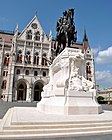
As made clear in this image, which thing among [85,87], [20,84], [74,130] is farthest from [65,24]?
[20,84]

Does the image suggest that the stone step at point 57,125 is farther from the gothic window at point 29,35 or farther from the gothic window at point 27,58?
the gothic window at point 29,35

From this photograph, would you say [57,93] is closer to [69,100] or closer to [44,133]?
[69,100]

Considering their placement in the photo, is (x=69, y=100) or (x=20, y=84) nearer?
(x=69, y=100)

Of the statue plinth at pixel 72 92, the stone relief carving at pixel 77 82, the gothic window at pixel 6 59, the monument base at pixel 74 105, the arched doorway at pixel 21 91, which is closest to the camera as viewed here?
the monument base at pixel 74 105

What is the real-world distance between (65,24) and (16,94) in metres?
28.5

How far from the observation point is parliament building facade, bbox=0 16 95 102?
116 ft

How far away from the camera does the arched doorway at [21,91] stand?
37250mm

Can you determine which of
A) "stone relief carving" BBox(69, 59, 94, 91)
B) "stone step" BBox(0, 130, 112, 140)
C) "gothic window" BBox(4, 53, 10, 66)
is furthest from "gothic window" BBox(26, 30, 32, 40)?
"stone step" BBox(0, 130, 112, 140)

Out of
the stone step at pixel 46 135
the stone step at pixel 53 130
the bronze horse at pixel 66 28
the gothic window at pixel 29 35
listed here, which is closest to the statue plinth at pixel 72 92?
the bronze horse at pixel 66 28

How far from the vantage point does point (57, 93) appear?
7.14 m

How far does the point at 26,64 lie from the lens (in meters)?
37.4

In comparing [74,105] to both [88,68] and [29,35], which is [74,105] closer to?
[29,35]

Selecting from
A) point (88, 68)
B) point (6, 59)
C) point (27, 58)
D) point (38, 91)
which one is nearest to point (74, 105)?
point (38, 91)

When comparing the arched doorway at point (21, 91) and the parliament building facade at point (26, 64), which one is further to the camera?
the arched doorway at point (21, 91)
